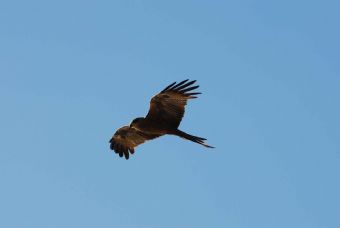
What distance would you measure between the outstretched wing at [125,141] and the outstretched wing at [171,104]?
1.91 m

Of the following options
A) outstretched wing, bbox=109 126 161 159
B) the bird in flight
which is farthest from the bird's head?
outstretched wing, bbox=109 126 161 159

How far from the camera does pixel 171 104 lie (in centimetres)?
1595

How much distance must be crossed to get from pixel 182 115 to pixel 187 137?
0.58 metres

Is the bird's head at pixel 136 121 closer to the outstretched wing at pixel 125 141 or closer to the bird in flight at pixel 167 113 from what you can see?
the bird in flight at pixel 167 113

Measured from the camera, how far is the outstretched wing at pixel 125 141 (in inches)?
712

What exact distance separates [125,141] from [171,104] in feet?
9.06

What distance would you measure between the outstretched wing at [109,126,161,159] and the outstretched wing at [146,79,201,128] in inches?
75.3

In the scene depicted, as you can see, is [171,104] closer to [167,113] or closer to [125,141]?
[167,113]

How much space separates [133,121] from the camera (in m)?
16.5

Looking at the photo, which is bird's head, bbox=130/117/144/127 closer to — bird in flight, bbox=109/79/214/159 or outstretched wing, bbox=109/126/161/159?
bird in flight, bbox=109/79/214/159

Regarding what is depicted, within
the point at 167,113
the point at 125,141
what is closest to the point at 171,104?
the point at 167,113

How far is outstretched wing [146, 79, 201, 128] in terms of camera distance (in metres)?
15.6

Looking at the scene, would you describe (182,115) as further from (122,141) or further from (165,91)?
(122,141)

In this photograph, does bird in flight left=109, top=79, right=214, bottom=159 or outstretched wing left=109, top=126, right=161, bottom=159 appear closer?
bird in flight left=109, top=79, right=214, bottom=159
